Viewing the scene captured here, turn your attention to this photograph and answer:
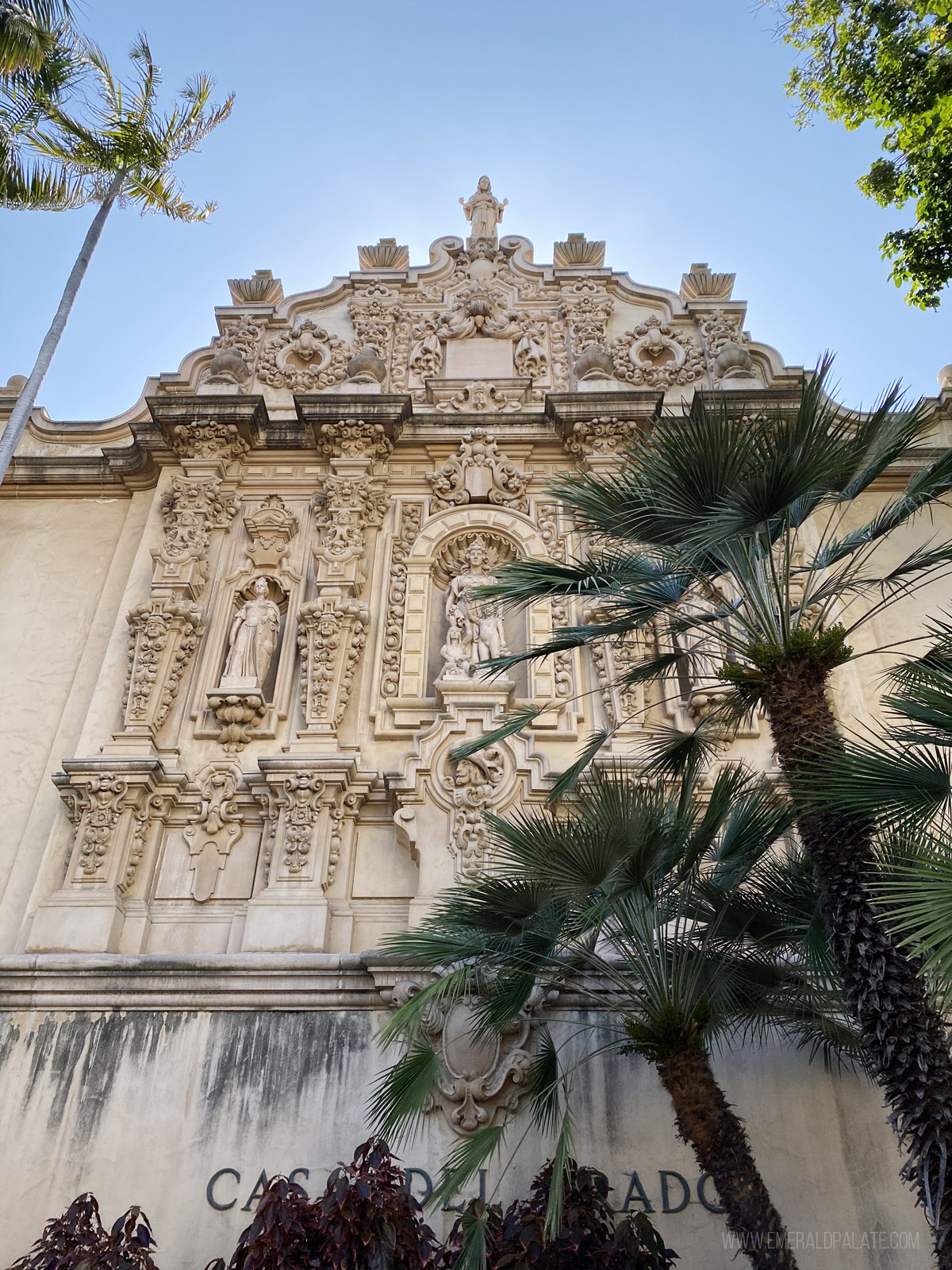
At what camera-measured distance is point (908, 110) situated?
33.8ft

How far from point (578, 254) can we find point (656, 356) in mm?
2331

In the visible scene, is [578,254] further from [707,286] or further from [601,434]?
[601,434]

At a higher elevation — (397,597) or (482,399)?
(482,399)

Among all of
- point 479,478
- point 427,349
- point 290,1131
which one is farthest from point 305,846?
point 427,349

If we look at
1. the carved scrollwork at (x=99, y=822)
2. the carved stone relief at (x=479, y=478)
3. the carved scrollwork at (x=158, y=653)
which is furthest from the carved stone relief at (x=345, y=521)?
the carved scrollwork at (x=99, y=822)

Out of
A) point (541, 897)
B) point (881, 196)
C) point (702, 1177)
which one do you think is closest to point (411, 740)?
point (541, 897)

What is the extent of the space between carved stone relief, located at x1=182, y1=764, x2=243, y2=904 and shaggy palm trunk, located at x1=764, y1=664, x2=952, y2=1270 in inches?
232

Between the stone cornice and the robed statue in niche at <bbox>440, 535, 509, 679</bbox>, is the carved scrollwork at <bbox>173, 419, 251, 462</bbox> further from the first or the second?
the stone cornice

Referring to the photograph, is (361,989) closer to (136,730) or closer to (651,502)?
(136,730)

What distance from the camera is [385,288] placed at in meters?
15.1

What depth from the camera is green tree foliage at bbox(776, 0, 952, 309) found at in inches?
396

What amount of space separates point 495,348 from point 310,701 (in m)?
6.32

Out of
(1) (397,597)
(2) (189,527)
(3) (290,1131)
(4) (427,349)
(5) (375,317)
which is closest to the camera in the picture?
(3) (290,1131)

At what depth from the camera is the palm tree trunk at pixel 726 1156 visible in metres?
5.93
